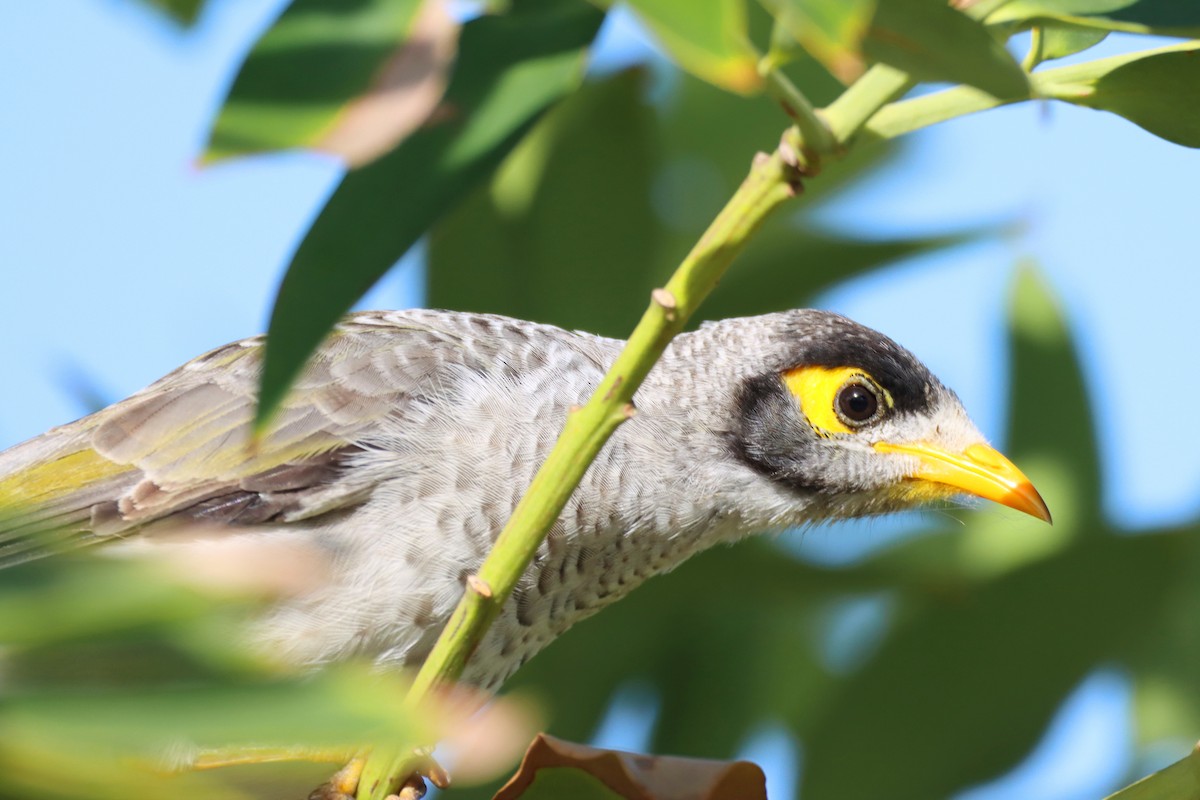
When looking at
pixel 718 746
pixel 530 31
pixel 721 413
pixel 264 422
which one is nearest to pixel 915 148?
pixel 721 413

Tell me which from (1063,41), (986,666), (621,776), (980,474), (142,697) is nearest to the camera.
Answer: (142,697)

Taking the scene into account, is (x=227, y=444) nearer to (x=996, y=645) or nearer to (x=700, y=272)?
(x=700, y=272)

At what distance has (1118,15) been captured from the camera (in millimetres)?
1434

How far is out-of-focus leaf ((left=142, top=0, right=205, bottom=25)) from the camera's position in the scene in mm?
1783

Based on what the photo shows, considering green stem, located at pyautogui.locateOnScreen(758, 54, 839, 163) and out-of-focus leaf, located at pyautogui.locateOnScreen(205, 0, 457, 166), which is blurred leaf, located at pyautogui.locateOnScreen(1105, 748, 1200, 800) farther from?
out-of-focus leaf, located at pyautogui.locateOnScreen(205, 0, 457, 166)

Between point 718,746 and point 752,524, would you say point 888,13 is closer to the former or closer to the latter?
point 752,524

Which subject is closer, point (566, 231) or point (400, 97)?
point (400, 97)

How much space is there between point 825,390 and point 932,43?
1.88 meters

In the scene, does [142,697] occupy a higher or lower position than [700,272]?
lower

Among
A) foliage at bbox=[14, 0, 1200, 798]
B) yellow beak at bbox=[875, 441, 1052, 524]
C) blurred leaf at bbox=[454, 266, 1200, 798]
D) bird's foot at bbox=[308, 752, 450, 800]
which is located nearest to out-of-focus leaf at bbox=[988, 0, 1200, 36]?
bird's foot at bbox=[308, 752, 450, 800]

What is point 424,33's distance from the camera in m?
1.23

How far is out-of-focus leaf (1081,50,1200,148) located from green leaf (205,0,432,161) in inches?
32.0

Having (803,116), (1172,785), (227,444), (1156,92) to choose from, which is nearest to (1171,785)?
(1172,785)

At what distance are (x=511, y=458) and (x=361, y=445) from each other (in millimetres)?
318
